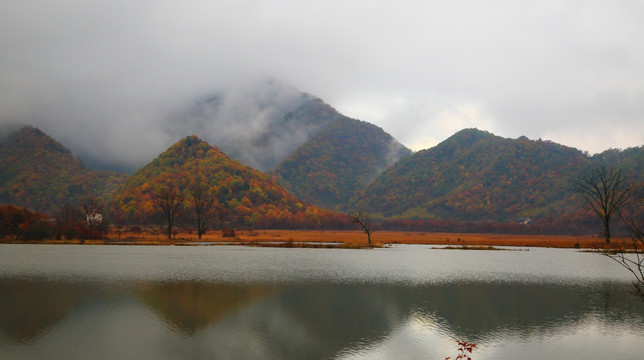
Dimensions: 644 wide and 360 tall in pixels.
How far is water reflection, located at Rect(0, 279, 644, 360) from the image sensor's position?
19984 millimetres

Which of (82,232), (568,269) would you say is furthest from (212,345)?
(82,232)

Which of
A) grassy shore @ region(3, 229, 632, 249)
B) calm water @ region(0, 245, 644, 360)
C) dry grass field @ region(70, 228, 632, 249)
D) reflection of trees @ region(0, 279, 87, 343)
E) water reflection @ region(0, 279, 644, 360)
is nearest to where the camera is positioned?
water reflection @ region(0, 279, 644, 360)

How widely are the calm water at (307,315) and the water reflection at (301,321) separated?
68 millimetres

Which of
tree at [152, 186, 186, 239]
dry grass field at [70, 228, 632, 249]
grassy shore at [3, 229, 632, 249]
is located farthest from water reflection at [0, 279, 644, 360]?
tree at [152, 186, 186, 239]

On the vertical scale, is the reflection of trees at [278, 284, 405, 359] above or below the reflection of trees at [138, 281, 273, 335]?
below

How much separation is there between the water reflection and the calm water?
0.07 meters

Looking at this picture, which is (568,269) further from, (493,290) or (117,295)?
(117,295)

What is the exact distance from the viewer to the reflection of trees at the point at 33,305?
73.8 ft

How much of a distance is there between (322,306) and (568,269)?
3921 centimetres

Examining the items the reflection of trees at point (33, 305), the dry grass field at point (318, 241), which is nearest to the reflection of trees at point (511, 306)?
the reflection of trees at point (33, 305)

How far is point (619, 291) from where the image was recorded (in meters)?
38.8

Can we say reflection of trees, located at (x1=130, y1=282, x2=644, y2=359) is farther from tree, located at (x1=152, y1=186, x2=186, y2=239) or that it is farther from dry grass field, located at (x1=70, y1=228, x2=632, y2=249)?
tree, located at (x1=152, y1=186, x2=186, y2=239)

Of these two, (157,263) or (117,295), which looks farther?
(157,263)

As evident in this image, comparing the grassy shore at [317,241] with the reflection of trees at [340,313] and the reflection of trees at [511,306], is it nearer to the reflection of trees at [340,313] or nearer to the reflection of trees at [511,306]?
the reflection of trees at [511,306]
